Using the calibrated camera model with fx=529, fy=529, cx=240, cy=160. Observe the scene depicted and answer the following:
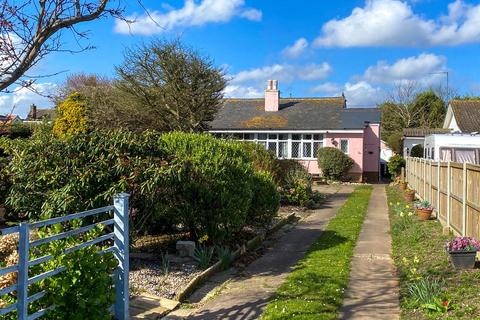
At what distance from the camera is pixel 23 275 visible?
4059 millimetres

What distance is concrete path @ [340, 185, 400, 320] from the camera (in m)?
6.32

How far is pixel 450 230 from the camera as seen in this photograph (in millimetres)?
11094

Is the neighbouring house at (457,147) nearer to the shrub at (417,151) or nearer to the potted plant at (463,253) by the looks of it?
the shrub at (417,151)

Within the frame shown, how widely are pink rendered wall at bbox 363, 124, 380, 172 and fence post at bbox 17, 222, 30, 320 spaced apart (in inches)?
1265

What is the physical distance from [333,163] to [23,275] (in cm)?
2848

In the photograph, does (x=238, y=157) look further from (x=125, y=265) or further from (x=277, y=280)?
(x=125, y=265)

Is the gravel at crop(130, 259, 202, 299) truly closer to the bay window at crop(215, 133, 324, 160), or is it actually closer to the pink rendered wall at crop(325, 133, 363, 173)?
the pink rendered wall at crop(325, 133, 363, 173)

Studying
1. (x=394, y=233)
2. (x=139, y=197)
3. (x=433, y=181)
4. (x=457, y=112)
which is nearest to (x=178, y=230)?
(x=139, y=197)

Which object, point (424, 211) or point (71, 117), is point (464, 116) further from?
point (71, 117)

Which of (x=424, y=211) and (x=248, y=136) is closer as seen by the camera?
(x=424, y=211)

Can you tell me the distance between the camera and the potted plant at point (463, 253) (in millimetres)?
7684

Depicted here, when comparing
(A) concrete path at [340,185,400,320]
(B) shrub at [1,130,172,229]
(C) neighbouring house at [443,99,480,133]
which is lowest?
(A) concrete path at [340,185,400,320]

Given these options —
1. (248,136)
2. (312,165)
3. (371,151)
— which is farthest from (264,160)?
(371,151)

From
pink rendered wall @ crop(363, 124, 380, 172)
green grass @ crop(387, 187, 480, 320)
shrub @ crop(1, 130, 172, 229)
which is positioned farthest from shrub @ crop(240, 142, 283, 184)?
pink rendered wall @ crop(363, 124, 380, 172)
